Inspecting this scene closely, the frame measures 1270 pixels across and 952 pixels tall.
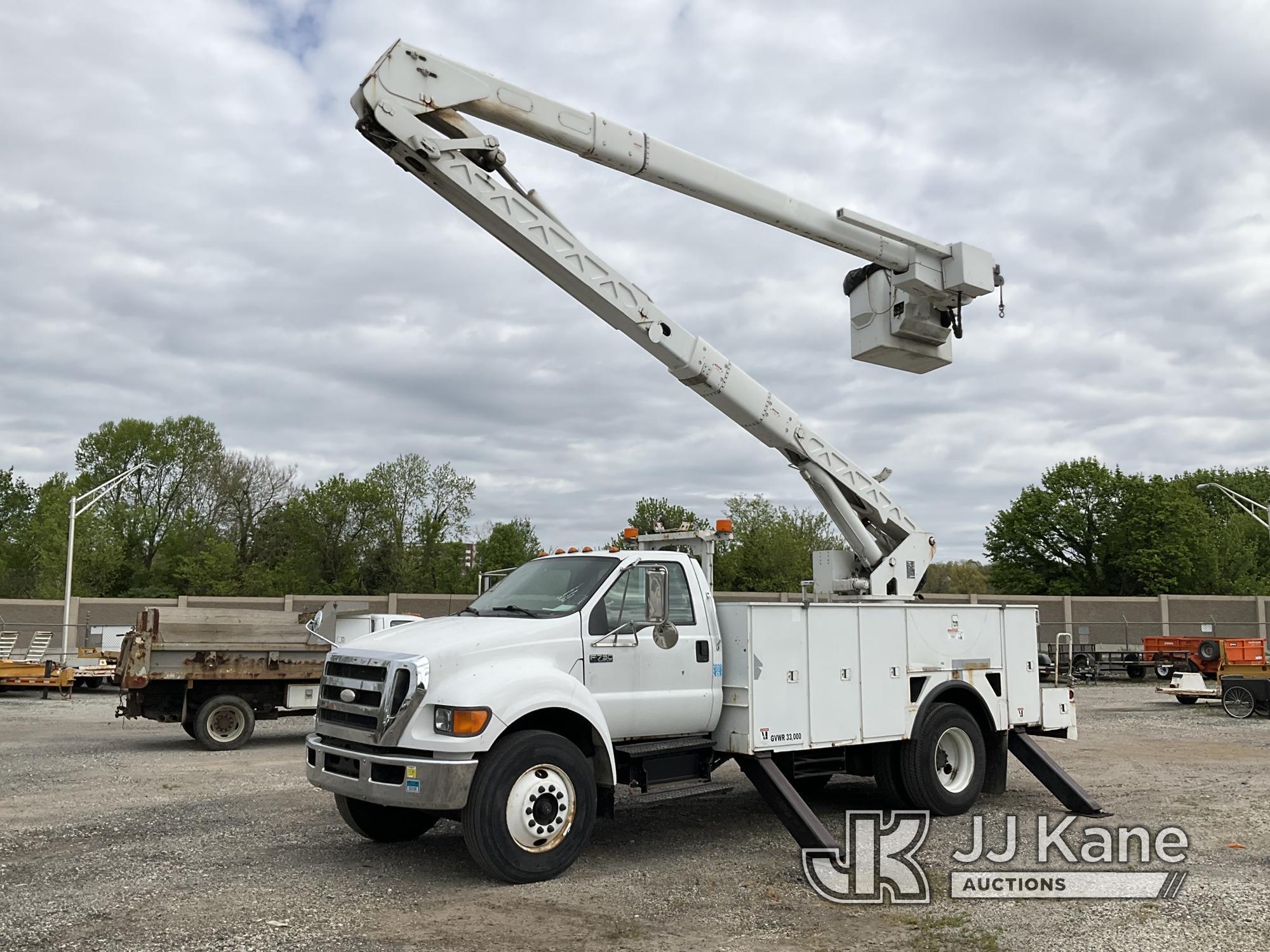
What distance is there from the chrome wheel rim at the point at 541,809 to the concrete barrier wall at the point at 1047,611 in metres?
26.1

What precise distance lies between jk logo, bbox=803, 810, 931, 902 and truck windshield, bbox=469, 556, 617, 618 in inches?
98.8

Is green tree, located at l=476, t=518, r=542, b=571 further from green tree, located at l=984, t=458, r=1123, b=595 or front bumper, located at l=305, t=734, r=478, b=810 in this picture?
front bumper, located at l=305, t=734, r=478, b=810

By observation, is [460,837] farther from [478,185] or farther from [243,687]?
[243,687]

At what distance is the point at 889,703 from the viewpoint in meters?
9.00

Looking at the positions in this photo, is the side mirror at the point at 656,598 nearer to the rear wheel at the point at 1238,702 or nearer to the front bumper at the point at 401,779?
the front bumper at the point at 401,779

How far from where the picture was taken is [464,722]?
678 cm

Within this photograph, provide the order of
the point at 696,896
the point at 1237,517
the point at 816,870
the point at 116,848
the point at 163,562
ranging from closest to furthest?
the point at 696,896 → the point at 816,870 → the point at 116,848 → the point at 163,562 → the point at 1237,517

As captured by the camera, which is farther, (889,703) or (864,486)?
(864,486)

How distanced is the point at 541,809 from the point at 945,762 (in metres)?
4.46

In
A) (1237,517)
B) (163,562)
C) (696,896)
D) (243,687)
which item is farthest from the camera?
(1237,517)

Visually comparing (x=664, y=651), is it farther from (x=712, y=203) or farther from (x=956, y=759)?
(x=712, y=203)

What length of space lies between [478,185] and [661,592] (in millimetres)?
4065

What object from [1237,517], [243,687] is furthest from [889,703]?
[1237,517]

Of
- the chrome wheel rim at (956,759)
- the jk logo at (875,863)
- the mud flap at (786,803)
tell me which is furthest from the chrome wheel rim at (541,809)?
the chrome wheel rim at (956,759)
